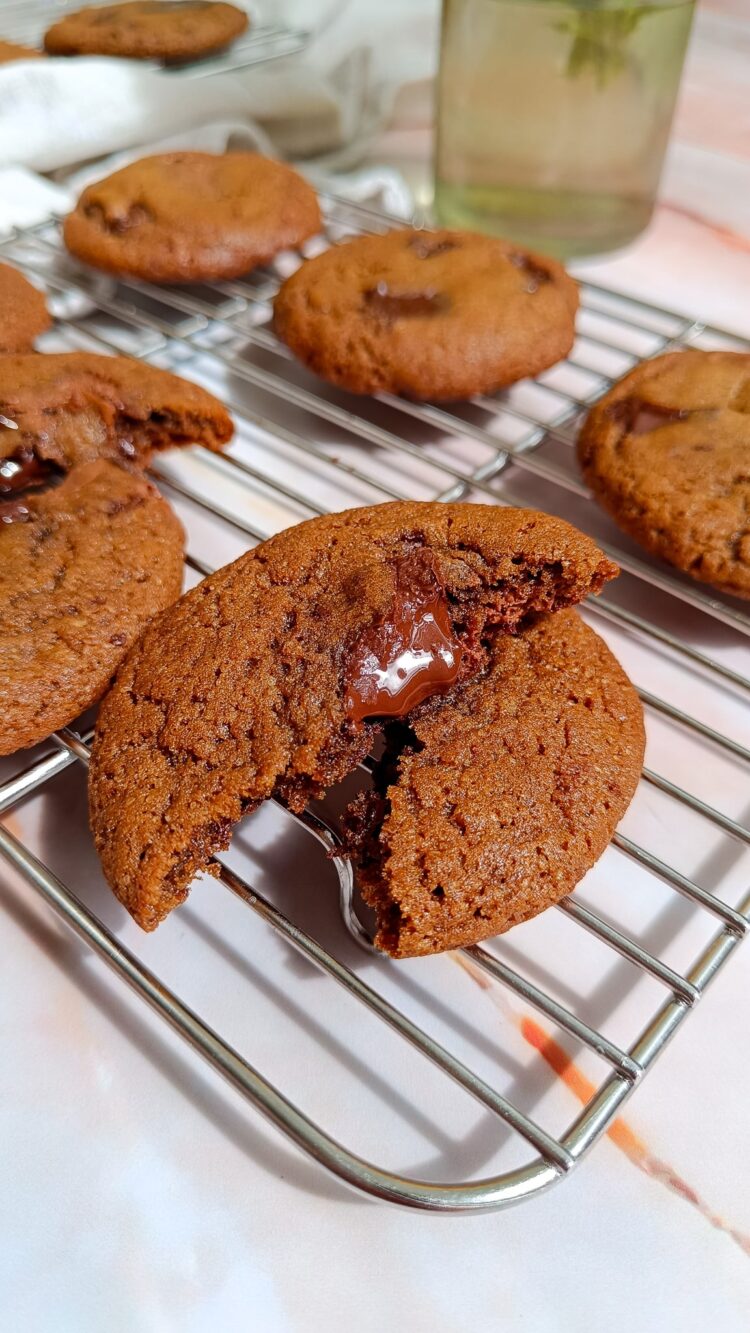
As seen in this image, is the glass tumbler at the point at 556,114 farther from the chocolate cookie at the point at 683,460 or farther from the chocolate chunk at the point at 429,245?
the chocolate cookie at the point at 683,460

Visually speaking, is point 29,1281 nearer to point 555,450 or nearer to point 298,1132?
point 298,1132

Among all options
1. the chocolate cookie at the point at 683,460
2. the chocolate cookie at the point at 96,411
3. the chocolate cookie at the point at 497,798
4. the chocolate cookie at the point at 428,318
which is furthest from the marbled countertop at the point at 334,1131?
the chocolate cookie at the point at 428,318

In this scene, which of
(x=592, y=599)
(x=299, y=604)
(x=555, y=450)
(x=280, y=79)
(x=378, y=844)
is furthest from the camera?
(x=280, y=79)

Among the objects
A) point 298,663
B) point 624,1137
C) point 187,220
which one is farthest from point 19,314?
point 624,1137

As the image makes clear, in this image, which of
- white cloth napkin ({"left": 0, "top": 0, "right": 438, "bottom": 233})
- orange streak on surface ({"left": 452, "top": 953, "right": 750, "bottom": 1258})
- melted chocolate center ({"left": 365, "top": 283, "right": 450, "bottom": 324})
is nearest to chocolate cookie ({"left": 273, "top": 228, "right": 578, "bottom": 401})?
melted chocolate center ({"left": 365, "top": 283, "right": 450, "bottom": 324})

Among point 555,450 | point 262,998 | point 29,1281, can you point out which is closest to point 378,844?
point 262,998

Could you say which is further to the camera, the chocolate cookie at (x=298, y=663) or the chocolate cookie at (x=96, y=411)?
the chocolate cookie at (x=96, y=411)
